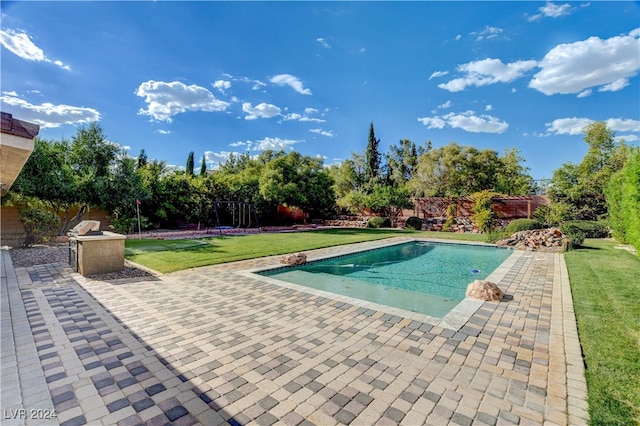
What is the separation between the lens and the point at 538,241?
11.6 m

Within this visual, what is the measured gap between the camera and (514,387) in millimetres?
2559

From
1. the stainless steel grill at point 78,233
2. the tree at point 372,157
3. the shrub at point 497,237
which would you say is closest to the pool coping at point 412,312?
the stainless steel grill at point 78,233

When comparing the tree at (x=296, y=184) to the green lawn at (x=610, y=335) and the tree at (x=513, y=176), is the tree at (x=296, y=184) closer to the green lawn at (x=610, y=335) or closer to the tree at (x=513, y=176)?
the tree at (x=513, y=176)

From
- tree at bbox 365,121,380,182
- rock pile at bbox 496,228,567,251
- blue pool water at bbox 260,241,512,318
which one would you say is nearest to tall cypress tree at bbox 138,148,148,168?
tree at bbox 365,121,380,182

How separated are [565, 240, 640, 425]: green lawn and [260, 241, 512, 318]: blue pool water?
2020 mm

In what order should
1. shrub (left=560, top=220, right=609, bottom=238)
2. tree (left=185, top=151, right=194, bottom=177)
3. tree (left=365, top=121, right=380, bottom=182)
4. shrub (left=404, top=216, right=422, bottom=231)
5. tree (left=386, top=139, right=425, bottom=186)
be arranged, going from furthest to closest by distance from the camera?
tree (left=386, top=139, right=425, bottom=186)
tree (left=365, top=121, right=380, bottom=182)
tree (left=185, top=151, right=194, bottom=177)
shrub (left=404, top=216, right=422, bottom=231)
shrub (left=560, top=220, right=609, bottom=238)

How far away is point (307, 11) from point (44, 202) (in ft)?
46.3

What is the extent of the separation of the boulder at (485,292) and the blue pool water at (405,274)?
1.64 ft

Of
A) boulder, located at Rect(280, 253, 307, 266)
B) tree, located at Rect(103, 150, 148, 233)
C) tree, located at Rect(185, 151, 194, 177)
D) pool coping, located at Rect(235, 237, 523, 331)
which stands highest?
tree, located at Rect(185, 151, 194, 177)

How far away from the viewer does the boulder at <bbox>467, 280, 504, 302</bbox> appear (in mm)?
5203

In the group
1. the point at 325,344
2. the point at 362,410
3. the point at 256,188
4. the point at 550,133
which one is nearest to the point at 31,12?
the point at 325,344

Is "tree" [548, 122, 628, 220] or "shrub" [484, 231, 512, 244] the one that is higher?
"tree" [548, 122, 628, 220]

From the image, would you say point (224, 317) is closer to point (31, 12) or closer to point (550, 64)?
point (31, 12)

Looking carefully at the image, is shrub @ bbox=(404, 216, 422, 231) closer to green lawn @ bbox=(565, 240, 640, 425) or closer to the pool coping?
the pool coping
